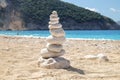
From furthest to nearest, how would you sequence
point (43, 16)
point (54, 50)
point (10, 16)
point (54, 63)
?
point (43, 16) < point (10, 16) < point (54, 50) < point (54, 63)

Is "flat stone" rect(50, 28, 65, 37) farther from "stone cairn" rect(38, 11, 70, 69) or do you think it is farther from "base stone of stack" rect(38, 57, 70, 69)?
"base stone of stack" rect(38, 57, 70, 69)

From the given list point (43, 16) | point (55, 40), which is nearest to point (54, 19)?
point (55, 40)

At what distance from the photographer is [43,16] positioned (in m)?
96.9

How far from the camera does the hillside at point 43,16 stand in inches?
3664

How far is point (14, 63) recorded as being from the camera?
37.2 ft

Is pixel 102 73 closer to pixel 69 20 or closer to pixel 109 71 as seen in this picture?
pixel 109 71

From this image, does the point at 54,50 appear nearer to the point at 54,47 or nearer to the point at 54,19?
the point at 54,47

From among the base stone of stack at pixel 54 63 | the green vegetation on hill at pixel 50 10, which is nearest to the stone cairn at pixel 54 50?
the base stone of stack at pixel 54 63

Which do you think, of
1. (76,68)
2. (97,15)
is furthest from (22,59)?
(97,15)

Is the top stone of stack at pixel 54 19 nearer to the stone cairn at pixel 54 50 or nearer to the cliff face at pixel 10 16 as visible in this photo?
the stone cairn at pixel 54 50

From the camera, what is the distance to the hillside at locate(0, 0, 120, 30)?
93062 mm

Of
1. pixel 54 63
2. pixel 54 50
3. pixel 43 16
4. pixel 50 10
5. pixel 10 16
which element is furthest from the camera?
pixel 50 10

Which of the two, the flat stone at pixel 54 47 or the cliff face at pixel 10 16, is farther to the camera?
the cliff face at pixel 10 16

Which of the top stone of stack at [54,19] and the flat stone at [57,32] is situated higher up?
the top stone of stack at [54,19]
